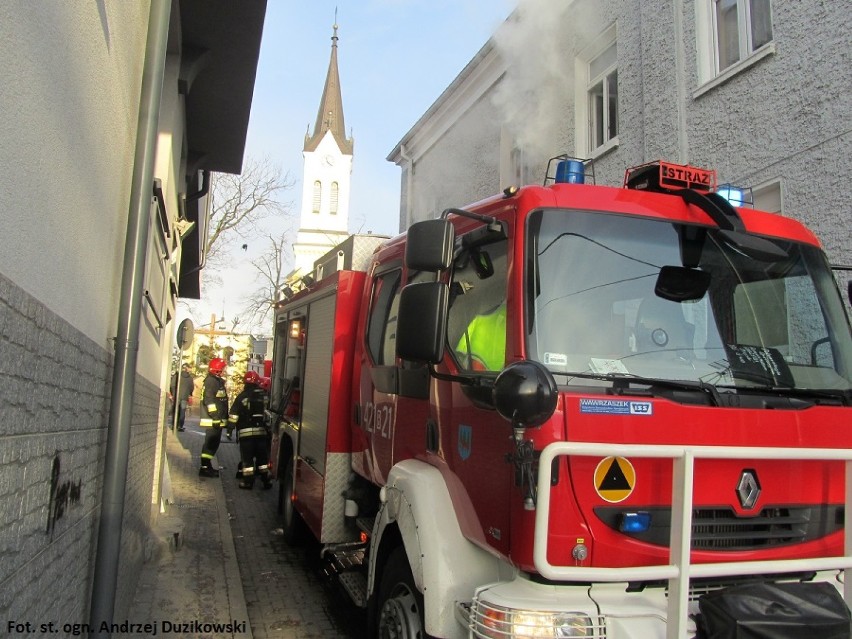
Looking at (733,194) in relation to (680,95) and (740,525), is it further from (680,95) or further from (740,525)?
(680,95)

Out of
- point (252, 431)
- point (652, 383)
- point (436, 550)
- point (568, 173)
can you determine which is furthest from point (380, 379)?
point (252, 431)

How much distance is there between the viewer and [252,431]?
29.2ft

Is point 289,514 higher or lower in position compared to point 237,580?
higher

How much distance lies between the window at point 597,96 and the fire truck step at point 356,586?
689cm

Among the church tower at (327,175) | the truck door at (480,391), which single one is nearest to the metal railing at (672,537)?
the truck door at (480,391)

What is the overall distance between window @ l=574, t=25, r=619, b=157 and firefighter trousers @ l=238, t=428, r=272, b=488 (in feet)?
20.7

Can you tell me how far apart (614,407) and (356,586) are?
2.39 metres

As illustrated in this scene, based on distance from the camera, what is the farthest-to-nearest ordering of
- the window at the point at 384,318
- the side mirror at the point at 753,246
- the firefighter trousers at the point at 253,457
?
the firefighter trousers at the point at 253,457
the window at the point at 384,318
the side mirror at the point at 753,246

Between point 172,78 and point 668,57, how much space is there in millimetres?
5718

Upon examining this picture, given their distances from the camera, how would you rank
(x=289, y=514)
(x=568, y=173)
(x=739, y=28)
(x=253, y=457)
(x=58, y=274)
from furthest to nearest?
(x=253, y=457) → (x=739, y=28) → (x=289, y=514) → (x=568, y=173) → (x=58, y=274)

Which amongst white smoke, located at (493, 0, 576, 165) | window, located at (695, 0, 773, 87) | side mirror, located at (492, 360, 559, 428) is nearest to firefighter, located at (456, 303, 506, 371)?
side mirror, located at (492, 360, 559, 428)

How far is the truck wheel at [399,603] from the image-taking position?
277 centimetres

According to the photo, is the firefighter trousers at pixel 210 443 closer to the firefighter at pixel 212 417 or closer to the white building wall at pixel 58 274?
the firefighter at pixel 212 417

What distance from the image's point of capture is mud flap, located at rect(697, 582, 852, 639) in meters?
2.02
